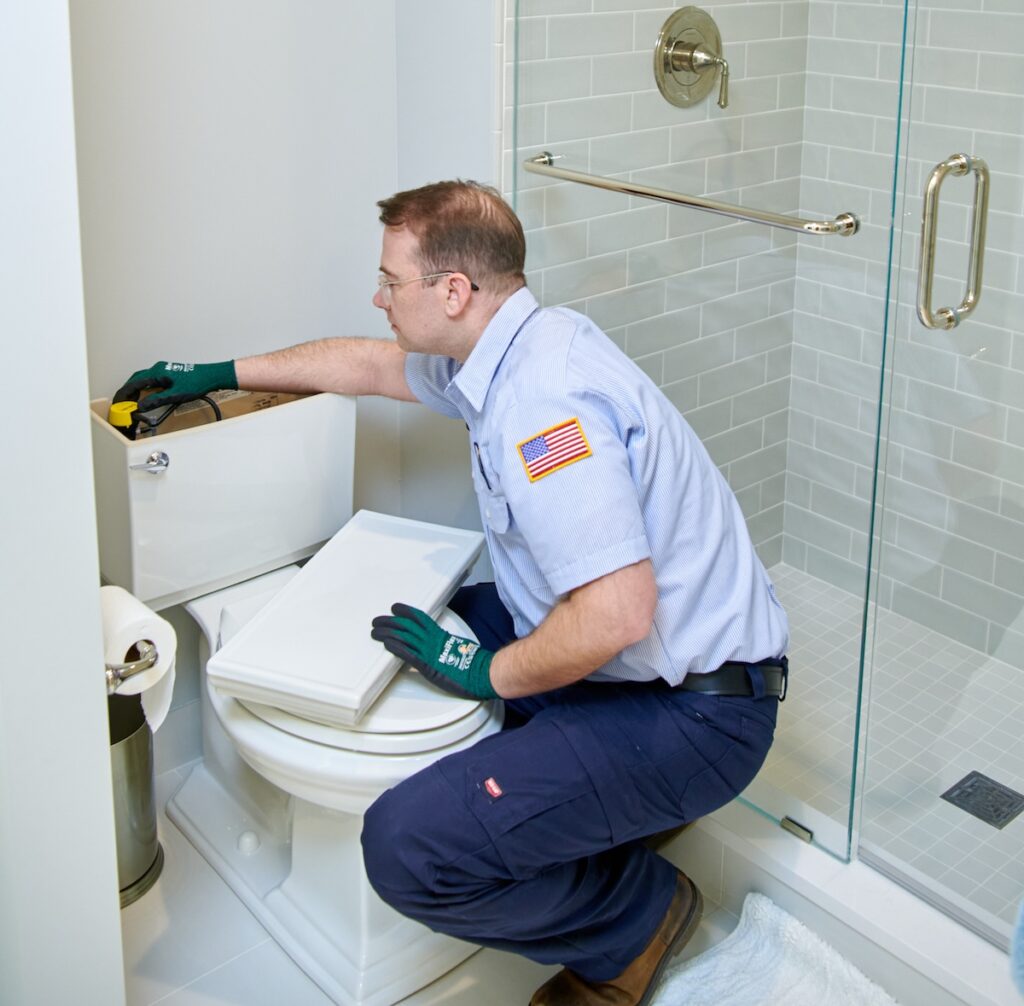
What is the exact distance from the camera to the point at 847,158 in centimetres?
208

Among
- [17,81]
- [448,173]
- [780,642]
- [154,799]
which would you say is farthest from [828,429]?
[17,81]

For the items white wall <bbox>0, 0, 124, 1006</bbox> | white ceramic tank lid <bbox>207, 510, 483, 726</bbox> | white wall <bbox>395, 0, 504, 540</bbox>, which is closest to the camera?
white wall <bbox>0, 0, 124, 1006</bbox>

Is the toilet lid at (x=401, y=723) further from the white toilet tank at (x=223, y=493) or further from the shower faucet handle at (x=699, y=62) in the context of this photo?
the shower faucet handle at (x=699, y=62)

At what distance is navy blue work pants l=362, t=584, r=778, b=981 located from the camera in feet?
5.39

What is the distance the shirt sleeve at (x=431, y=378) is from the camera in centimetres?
201

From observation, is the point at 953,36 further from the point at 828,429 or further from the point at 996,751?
the point at 996,751

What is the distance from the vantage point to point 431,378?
203cm

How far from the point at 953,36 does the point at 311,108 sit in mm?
966

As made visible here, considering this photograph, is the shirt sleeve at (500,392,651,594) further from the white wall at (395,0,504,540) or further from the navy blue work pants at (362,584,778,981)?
the white wall at (395,0,504,540)

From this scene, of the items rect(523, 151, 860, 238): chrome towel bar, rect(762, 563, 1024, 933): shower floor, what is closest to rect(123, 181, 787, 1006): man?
rect(762, 563, 1024, 933): shower floor

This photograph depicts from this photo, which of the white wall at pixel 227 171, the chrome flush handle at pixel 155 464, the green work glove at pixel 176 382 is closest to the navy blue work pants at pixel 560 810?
the chrome flush handle at pixel 155 464

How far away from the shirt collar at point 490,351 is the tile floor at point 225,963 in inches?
32.6

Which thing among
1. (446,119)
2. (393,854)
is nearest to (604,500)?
(393,854)

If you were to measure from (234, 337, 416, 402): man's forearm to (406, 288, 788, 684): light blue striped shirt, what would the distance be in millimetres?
286
